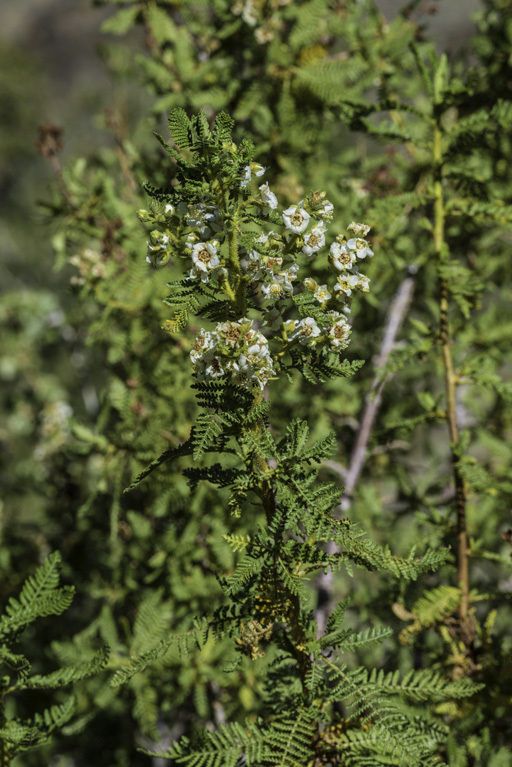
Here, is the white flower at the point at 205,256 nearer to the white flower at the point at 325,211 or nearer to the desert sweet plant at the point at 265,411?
the desert sweet plant at the point at 265,411

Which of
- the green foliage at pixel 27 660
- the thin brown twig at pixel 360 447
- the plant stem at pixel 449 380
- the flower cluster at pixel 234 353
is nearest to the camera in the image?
the flower cluster at pixel 234 353

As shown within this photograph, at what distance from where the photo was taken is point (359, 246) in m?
1.15

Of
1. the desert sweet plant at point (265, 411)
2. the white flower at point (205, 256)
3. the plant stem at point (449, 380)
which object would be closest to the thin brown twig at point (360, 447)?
the plant stem at point (449, 380)

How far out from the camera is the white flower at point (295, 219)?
1063mm

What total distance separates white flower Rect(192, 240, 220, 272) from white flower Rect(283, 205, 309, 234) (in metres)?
0.14

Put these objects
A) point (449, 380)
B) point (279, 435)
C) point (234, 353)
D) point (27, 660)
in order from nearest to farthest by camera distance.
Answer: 1. point (234, 353)
2. point (27, 660)
3. point (449, 380)
4. point (279, 435)

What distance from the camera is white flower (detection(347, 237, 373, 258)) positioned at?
1.14 m

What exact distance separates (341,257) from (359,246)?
5 cm

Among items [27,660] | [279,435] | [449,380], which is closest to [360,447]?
[279,435]

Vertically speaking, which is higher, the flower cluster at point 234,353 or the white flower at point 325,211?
the white flower at point 325,211

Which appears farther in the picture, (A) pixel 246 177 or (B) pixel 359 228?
(B) pixel 359 228

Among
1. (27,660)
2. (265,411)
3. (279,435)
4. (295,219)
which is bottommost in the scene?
(27,660)

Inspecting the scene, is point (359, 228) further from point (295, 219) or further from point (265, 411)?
point (265, 411)

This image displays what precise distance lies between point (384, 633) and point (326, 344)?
63cm
